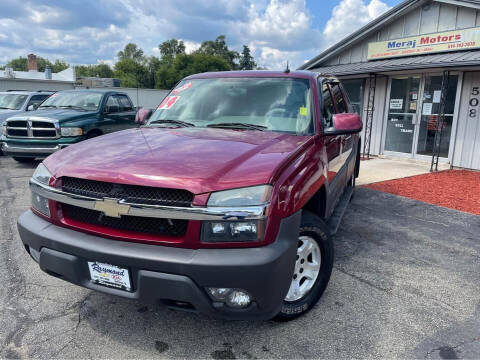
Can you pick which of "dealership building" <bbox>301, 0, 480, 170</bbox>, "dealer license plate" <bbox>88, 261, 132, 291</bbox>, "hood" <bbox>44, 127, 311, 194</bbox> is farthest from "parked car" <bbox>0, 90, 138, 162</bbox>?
"dealership building" <bbox>301, 0, 480, 170</bbox>

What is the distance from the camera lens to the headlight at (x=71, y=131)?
787 cm

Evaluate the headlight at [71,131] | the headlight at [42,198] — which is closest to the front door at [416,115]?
the headlight at [71,131]

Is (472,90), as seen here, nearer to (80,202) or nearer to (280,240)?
(280,240)

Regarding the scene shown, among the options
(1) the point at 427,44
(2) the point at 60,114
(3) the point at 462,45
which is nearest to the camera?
(2) the point at 60,114

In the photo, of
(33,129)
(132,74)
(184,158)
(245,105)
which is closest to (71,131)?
(33,129)

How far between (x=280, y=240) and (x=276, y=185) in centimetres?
32

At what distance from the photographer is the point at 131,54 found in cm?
9612

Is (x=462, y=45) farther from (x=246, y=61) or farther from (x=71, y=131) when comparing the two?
(x=246, y=61)

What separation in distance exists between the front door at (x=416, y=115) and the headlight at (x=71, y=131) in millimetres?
8363

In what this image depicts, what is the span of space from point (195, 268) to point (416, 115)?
967cm

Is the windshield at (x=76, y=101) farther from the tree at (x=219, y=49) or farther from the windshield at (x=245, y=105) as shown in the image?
the tree at (x=219, y=49)

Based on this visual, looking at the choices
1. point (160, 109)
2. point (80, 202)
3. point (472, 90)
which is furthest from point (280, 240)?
point (472, 90)

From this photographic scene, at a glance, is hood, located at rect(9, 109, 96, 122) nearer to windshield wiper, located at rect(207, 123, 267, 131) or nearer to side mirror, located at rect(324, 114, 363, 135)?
windshield wiper, located at rect(207, 123, 267, 131)

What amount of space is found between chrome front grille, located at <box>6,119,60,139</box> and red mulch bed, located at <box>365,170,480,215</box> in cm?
677
